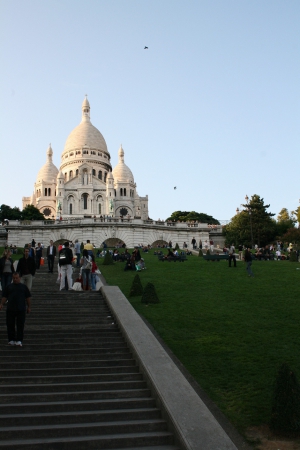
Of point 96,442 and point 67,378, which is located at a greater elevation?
point 67,378

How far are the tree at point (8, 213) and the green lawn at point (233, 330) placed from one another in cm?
5839

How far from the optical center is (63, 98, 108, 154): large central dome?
106562 mm

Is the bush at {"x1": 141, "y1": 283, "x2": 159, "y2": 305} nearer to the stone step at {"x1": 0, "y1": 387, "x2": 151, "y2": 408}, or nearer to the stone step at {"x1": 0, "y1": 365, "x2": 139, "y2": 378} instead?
the stone step at {"x1": 0, "y1": 365, "x2": 139, "y2": 378}

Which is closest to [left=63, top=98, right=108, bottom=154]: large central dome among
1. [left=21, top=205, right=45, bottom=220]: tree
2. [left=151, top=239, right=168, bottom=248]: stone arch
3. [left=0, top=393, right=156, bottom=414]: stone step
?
[left=21, top=205, right=45, bottom=220]: tree

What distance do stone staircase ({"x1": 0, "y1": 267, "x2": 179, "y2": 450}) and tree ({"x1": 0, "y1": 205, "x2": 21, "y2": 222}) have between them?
6623 centimetres

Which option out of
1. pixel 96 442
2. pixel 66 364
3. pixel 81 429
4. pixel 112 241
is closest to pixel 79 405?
pixel 81 429

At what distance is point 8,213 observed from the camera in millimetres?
75688

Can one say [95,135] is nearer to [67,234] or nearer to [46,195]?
[46,195]

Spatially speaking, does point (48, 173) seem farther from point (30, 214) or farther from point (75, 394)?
point (75, 394)

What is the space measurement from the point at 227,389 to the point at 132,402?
1601 millimetres

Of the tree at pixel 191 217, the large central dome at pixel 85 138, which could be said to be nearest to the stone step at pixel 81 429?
the tree at pixel 191 217

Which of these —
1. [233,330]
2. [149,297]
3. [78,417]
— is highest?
[149,297]

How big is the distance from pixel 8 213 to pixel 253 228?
39.6 metres

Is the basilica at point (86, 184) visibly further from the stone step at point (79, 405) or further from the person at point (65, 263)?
the stone step at point (79, 405)
